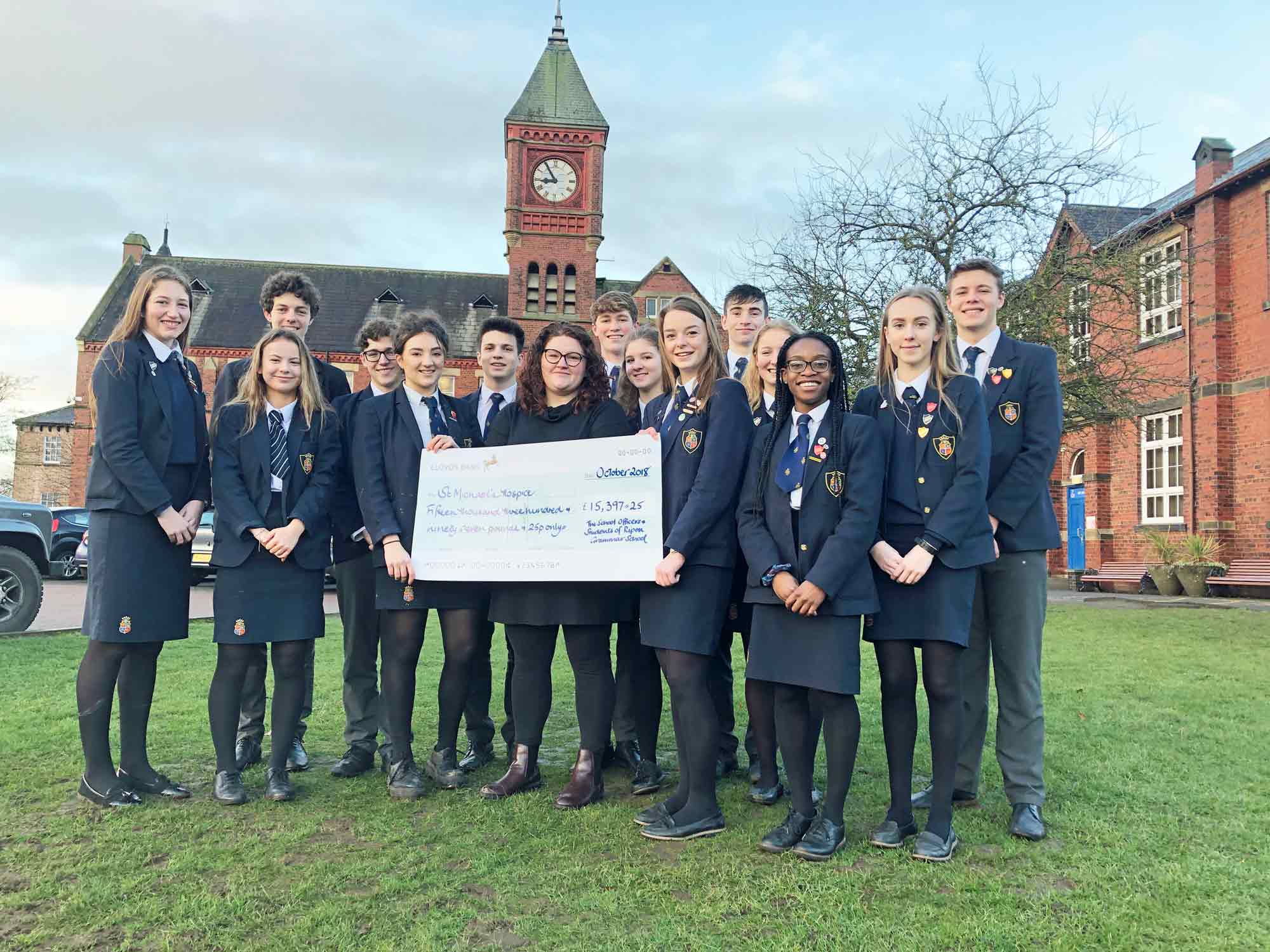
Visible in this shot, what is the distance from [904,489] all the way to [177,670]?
698 centimetres

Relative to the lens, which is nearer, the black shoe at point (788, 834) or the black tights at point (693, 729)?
the black shoe at point (788, 834)

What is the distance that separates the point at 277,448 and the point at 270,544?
0.51 m

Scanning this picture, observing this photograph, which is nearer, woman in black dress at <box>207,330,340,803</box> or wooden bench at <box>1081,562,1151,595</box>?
woman in black dress at <box>207,330,340,803</box>

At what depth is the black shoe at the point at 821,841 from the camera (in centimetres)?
355

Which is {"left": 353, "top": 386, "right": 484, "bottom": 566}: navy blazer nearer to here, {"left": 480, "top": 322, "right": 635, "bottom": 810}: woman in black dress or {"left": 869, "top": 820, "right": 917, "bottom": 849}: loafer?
{"left": 480, "top": 322, "right": 635, "bottom": 810}: woman in black dress

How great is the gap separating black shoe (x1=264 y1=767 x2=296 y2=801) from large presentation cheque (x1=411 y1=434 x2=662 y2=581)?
1.14 metres

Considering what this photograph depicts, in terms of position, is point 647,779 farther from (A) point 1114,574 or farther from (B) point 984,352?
(A) point 1114,574

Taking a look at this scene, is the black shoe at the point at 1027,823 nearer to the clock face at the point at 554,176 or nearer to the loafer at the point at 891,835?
the loafer at the point at 891,835

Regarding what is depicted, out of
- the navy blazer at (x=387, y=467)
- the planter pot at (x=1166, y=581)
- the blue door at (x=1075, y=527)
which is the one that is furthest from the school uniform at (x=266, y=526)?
the blue door at (x=1075, y=527)

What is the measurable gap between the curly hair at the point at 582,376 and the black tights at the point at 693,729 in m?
1.28

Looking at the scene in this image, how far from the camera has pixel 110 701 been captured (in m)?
4.42

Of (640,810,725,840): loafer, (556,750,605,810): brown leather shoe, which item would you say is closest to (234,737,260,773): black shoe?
(556,750,605,810): brown leather shoe

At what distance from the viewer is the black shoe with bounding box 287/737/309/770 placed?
194 inches

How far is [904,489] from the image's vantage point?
3.83 m
